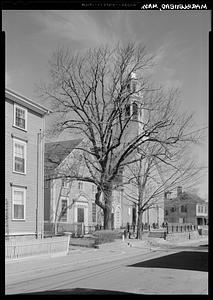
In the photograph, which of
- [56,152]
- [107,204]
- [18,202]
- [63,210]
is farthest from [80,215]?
A: [18,202]

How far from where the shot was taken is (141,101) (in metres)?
20.9

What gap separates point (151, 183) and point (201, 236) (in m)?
14.8

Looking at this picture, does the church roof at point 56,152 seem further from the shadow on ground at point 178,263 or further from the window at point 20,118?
the shadow on ground at point 178,263

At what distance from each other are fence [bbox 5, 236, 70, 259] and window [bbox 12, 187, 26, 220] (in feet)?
15.4

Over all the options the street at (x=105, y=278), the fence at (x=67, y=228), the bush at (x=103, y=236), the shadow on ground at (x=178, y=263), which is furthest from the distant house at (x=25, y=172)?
the fence at (x=67, y=228)

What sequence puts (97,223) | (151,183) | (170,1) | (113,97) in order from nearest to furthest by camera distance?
(170,1) < (113,97) < (151,183) < (97,223)

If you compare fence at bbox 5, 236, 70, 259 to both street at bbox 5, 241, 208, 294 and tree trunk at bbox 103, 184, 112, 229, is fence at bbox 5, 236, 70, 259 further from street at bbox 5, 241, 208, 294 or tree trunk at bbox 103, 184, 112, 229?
tree trunk at bbox 103, 184, 112, 229

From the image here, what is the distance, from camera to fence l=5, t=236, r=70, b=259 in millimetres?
13406

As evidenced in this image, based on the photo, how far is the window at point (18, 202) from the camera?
2150 centimetres

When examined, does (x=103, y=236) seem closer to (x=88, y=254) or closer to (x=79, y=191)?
(x=88, y=254)

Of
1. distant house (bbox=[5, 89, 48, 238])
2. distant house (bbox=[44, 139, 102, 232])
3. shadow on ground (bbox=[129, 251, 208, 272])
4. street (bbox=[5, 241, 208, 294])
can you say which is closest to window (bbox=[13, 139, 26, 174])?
distant house (bbox=[5, 89, 48, 238])

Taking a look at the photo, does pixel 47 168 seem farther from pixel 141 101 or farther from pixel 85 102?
pixel 141 101

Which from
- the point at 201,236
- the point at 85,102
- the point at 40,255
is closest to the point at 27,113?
the point at 85,102

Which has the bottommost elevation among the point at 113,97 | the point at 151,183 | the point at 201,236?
the point at 201,236
